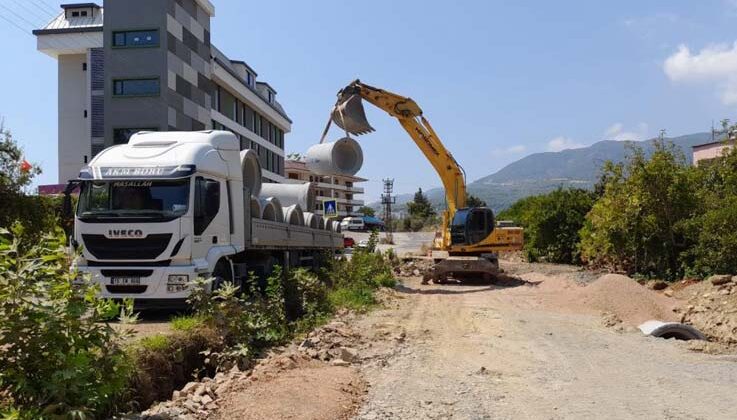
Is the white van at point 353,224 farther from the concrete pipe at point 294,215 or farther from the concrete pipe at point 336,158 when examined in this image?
the concrete pipe at point 294,215

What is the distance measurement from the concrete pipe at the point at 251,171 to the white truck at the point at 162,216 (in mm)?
1303

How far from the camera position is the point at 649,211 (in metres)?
18.5

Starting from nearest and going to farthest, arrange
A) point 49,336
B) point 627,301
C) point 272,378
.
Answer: point 49,336 → point 272,378 → point 627,301

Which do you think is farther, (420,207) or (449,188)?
(420,207)

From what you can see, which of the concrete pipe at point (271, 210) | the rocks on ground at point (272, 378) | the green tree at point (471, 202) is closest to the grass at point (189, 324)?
the rocks on ground at point (272, 378)

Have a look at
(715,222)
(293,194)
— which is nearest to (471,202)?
(293,194)

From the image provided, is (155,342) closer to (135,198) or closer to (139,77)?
(135,198)

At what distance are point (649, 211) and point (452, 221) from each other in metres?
5.95

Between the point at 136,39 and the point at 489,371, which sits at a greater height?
the point at 136,39

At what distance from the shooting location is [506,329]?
452 inches

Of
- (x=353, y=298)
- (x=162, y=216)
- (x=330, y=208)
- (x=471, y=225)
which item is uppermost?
(x=330, y=208)

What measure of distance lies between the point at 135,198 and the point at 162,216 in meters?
0.68

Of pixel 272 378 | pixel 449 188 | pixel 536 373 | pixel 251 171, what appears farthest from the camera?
pixel 449 188

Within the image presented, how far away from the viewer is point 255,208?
13148 millimetres
